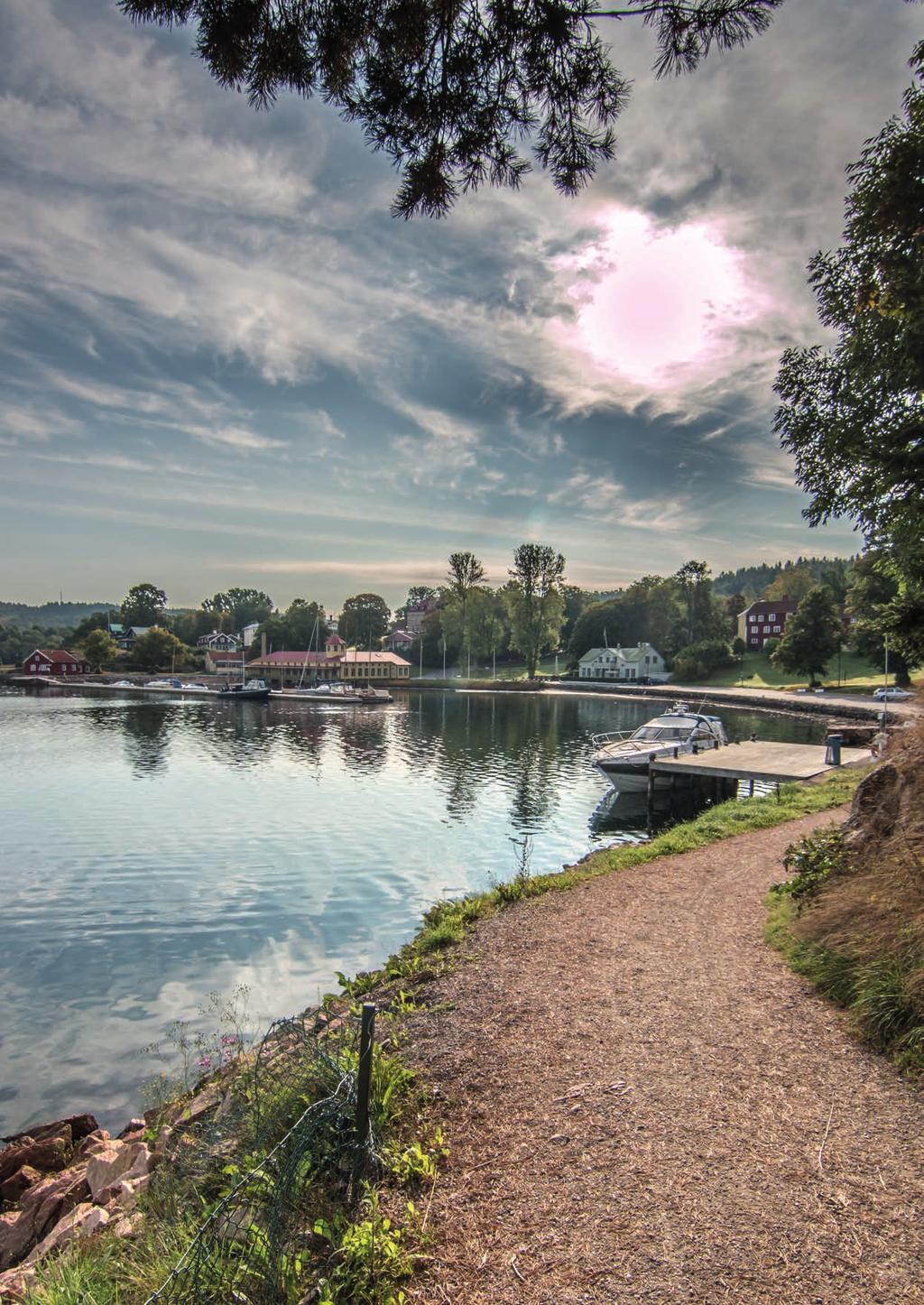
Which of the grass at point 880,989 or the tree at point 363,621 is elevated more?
the tree at point 363,621

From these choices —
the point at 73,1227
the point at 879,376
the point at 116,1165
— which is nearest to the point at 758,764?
the point at 879,376

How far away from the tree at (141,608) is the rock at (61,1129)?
161970mm

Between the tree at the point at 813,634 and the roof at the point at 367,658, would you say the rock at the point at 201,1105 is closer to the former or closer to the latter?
the tree at the point at 813,634

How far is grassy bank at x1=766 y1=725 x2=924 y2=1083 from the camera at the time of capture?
17.8 ft

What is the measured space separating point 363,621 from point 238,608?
5114 cm

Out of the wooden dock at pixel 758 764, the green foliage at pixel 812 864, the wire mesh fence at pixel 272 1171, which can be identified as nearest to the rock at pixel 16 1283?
the wire mesh fence at pixel 272 1171

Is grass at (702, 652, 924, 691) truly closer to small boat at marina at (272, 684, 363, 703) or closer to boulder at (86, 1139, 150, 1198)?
small boat at marina at (272, 684, 363, 703)

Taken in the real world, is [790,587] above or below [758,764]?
above

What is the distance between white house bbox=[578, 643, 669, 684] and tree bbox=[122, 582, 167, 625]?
103m

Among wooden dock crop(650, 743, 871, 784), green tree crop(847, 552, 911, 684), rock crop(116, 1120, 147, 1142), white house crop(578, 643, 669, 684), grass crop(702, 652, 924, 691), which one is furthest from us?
white house crop(578, 643, 669, 684)

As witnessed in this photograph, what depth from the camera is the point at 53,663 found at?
119438 millimetres

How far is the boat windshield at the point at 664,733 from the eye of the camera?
2862 cm

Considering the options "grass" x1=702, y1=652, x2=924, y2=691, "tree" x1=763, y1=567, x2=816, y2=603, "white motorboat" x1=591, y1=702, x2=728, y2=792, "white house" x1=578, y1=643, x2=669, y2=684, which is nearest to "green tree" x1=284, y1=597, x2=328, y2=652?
"white house" x1=578, y1=643, x2=669, y2=684

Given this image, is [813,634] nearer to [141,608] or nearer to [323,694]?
[323,694]
